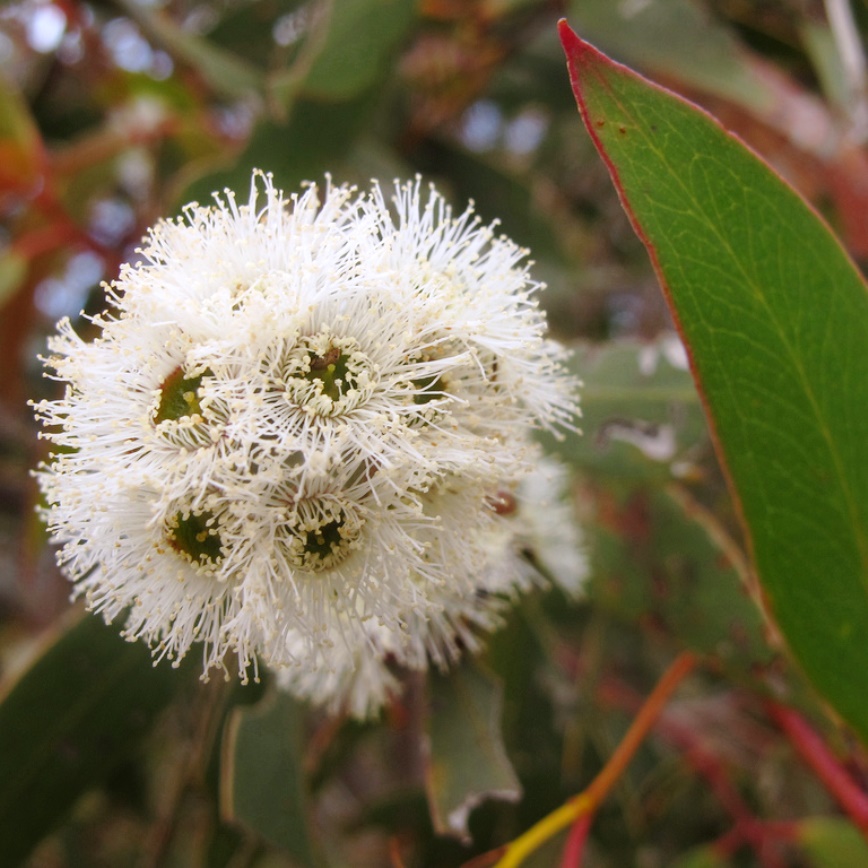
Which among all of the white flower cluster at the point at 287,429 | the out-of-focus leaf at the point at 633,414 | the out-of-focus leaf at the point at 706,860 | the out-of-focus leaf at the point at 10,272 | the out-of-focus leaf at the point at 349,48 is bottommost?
the out-of-focus leaf at the point at 706,860

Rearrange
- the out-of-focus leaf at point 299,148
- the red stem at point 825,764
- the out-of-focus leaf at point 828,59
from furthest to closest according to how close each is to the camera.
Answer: the out-of-focus leaf at point 828,59, the out-of-focus leaf at point 299,148, the red stem at point 825,764

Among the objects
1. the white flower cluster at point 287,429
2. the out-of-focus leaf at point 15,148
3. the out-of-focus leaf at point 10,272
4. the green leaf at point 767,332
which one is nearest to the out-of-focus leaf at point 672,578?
the green leaf at point 767,332

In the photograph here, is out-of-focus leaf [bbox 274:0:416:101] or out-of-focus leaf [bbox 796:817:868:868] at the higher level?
out-of-focus leaf [bbox 274:0:416:101]

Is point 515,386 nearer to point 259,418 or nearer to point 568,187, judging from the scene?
point 259,418

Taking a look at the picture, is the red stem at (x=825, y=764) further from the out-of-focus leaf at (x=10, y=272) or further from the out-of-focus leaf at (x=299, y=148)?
the out-of-focus leaf at (x=10, y=272)

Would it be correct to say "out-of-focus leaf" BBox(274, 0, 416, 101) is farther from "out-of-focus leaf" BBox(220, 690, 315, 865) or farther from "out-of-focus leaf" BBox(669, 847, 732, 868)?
"out-of-focus leaf" BBox(669, 847, 732, 868)

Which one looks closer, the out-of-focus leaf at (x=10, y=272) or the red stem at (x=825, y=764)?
the red stem at (x=825, y=764)

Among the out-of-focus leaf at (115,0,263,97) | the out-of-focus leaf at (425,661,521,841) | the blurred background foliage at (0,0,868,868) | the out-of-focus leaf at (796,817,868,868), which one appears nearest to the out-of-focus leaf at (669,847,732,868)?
the blurred background foliage at (0,0,868,868)

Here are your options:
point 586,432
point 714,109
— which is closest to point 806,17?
point 714,109
